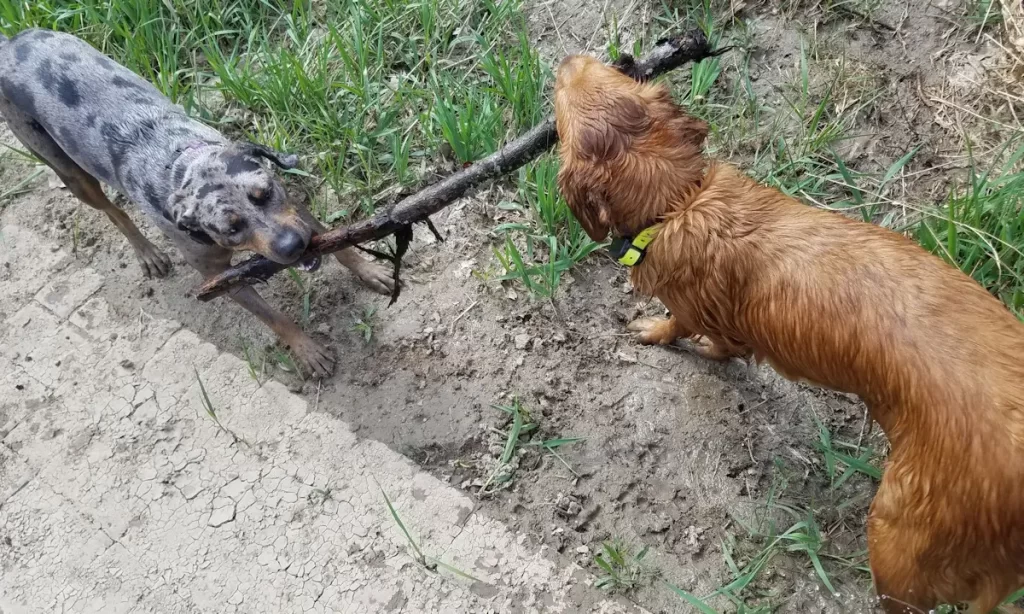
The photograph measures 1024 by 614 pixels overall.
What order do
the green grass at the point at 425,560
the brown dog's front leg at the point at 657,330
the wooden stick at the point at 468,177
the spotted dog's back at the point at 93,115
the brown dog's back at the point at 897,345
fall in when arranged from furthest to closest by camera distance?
the spotted dog's back at the point at 93,115 < the brown dog's front leg at the point at 657,330 < the green grass at the point at 425,560 < the wooden stick at the point at 468,177 < the brown dog's back at the point at 897,345

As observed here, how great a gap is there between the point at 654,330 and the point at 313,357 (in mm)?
1718

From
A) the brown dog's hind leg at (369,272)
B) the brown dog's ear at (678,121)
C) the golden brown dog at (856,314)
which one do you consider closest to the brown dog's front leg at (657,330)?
the golden brown dog at (856,314)

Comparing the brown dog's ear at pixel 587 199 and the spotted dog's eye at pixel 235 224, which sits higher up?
the brown dog's ear at pixel 587 199

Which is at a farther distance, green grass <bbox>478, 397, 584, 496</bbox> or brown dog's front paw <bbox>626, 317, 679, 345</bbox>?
brown dog's front paw <bbox>626, 317, 679, 345</bbox>

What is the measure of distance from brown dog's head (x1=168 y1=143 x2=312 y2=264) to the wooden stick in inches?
6.4

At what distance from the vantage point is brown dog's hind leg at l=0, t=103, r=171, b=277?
3520mm

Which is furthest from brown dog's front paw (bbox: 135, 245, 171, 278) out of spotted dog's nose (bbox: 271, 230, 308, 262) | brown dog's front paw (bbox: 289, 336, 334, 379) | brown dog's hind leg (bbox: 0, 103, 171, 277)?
spotted dog's nose (bbox: 271, 230, 308, 262)

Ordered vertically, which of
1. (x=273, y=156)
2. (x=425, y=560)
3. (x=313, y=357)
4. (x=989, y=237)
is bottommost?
(x=425, y=560)

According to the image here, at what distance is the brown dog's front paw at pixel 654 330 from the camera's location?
10.5ft

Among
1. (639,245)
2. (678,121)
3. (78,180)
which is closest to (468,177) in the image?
(639,245)

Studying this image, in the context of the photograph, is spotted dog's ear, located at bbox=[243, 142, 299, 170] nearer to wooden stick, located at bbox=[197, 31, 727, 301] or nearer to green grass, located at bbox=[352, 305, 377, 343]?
wooden stick, located at bbox=[197, 31, 727, 301]

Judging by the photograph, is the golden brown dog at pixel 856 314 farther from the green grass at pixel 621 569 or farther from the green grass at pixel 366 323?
the green grass at pixel 366 323

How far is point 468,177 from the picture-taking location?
2.66m

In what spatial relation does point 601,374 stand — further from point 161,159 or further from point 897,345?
point 161,159
